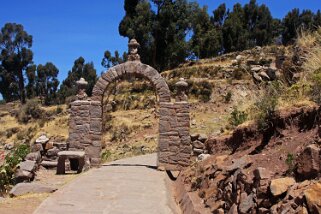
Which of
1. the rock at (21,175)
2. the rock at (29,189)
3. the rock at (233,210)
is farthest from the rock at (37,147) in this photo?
the rock at (233,210)

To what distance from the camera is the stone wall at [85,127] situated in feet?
49.0

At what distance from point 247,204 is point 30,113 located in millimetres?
38322

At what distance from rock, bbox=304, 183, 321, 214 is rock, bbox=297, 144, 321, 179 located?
54 centimetres

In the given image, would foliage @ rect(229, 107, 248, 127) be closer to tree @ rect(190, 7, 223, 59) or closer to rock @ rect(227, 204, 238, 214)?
rock @ rect(227, 204, 238, 214)

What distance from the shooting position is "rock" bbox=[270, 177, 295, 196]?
5.88 meters

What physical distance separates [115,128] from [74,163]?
13.2 meters

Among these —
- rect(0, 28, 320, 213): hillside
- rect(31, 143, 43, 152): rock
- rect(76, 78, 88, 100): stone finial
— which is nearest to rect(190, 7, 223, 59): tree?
rect(0, 28, 320, 213): hillside

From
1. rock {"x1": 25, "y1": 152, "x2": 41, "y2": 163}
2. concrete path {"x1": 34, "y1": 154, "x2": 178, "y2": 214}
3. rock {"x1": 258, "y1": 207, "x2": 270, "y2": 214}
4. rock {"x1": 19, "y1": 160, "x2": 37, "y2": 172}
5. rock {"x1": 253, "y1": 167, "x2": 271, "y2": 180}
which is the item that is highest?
rock {"x1": 253, "y1": 167, "x2": 271, "y2": 180}

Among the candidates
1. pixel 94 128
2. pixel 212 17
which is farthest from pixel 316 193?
pixel 212 17

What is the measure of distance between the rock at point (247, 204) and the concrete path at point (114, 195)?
2.11 meters

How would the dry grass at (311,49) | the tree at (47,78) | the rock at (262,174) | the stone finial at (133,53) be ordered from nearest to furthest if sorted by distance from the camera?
1. the rock at (262,174)
2. the dry grass at (311,49)
3. the stone finial at (133,53)
4. the tree at (47,78)

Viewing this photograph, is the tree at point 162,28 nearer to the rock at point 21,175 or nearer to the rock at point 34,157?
the rock at point 34,157

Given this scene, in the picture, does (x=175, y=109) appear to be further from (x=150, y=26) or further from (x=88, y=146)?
(x=150, y=26)

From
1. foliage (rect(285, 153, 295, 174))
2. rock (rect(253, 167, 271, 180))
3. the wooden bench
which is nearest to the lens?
foliage (rect(285, 153, 295, 174))
